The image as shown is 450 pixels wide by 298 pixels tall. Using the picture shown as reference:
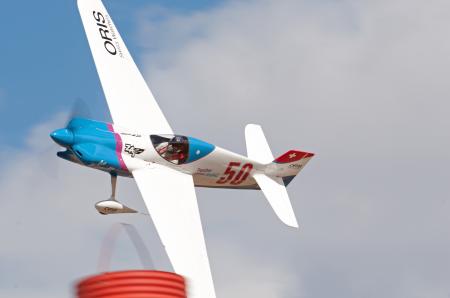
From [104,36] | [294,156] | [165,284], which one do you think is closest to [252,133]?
[294,156]

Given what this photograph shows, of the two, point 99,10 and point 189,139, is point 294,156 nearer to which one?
point 189,139

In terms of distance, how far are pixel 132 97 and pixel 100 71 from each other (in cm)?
134

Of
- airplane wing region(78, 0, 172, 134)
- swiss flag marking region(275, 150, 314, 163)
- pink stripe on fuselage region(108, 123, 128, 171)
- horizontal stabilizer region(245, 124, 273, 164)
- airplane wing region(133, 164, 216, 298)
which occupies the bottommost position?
airplane wing region(133, 164, 216, 298)

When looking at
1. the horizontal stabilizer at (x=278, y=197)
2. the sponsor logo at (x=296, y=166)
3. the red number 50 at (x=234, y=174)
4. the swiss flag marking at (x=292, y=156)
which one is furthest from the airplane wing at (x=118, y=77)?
the sponsor logo at (x=296, y=166)

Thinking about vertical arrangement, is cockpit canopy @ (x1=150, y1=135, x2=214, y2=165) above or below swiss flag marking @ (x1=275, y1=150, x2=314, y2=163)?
below

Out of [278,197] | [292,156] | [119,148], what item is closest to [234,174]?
[278,197]

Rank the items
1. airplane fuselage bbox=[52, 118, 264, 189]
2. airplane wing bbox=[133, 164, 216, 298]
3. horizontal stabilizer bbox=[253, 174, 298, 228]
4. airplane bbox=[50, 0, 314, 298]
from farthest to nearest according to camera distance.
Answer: horizontal stabilizer bbox=[253, 174, 298, 228], airplane fuselage bbox=[52, 118, 264, 189], airplane bbox=[50, 0, 314, 298], airplane wing bbox=[133, 164, 216, 298]

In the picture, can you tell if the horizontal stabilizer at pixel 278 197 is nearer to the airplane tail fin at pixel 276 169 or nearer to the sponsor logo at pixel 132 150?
the airplane tail fin at pixel 276 169

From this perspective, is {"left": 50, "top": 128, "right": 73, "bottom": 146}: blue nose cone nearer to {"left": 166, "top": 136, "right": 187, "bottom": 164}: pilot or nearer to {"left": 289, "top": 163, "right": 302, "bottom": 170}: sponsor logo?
{"left": 166, "top": 136, "right": 187, "bottom": 164}: pilot

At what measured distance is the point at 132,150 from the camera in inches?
1066

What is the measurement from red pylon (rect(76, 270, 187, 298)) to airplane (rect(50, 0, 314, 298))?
42.3 ft

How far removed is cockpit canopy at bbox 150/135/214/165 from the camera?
27.7 m

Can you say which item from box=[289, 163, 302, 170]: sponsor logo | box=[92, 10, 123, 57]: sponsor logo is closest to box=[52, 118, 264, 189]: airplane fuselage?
box=[289, 163, 302, 170]: sponsor logo

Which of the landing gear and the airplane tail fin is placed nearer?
the landing gear
